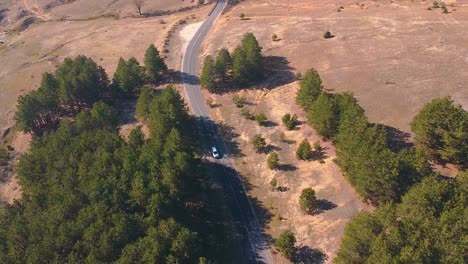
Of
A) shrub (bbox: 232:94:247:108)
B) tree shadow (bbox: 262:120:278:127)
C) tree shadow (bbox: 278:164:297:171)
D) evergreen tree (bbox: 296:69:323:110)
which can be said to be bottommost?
tree shadow (bbox: 278:164:297:171)

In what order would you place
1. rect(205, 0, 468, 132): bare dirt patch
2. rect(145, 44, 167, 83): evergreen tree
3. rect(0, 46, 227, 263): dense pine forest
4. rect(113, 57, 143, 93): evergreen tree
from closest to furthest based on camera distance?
rect(0, 46, 227, 263): dense pine forest
rect(205, 0, 468, 132): bare dirt patch
rect(113, 57, 143, 93): evergreen tree
rect(145, 44, 167, 83): evergreen tree

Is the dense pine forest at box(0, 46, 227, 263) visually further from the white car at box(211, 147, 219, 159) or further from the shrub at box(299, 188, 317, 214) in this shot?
the shrub at box(299, 188, 317, 214)

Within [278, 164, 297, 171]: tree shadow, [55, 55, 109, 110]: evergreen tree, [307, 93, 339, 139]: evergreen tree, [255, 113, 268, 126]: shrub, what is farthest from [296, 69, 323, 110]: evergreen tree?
[55, 55, 109, 110]: evergreen tree

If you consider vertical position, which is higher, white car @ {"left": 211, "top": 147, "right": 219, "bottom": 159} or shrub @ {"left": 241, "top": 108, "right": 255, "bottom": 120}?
shrub @ {"left": 241, "top": 108, "right": 255, "bottom": 120}

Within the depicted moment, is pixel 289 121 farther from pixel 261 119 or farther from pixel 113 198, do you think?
pixel 113 198

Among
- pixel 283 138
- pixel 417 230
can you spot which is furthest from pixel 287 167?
pixel 417 230

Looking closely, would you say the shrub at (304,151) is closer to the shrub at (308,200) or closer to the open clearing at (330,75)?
the open clearing at (330,75)

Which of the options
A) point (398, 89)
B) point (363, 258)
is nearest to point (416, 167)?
point (363, 258)
